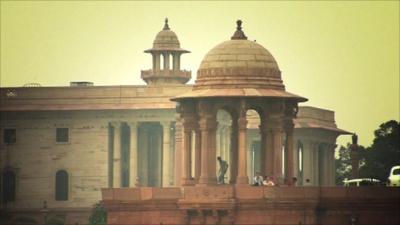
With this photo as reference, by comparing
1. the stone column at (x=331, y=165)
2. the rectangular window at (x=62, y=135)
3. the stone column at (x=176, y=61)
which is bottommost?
the stone column at (x=331, y=165)

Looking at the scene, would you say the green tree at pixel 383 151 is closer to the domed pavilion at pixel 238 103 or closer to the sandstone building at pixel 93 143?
the sandstone building at pixel 93 143

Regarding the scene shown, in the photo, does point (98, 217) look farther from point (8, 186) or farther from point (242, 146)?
point (242, 146)

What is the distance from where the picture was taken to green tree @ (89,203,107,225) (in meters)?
158

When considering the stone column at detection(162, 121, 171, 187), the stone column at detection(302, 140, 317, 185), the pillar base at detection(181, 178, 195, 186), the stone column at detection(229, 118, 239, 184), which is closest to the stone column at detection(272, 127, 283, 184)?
the stone column at detection(229, 118, 239, 184)

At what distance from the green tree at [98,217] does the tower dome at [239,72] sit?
45360 millimetres

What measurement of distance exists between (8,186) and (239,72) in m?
81.9

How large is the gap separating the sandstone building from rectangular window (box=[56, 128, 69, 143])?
0.06 metres

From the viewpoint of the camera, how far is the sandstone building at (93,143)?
185875mm

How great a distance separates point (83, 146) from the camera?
621ft

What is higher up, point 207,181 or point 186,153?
point 186,153

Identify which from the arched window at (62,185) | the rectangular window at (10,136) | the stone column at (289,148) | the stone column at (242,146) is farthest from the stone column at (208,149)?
the rectangular window at (10,136)

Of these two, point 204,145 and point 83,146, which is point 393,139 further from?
point 204,145

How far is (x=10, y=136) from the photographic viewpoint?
192125 mm

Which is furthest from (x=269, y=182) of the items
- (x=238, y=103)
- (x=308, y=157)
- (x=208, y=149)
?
(x=308, y=157)
